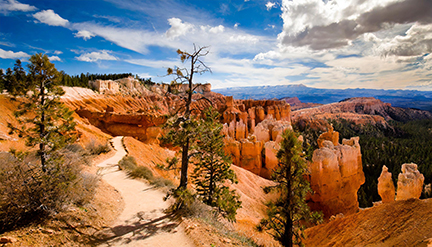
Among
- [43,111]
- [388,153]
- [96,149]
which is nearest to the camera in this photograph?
[43,111]

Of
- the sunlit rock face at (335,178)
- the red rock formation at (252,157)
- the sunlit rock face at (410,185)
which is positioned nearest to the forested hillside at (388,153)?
the sunlit rock face at (335,178)

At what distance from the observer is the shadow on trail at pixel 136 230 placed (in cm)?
583

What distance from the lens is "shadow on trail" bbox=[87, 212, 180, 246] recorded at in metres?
5.83

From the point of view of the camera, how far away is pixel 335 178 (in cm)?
2108

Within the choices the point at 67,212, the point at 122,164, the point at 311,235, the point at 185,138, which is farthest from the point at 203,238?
the point at 311,235

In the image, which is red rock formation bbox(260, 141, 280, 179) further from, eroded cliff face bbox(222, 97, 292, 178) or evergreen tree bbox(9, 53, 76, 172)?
evergreen tree bbox(9, 53, 76, 172)

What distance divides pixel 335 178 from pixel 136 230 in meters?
21.2

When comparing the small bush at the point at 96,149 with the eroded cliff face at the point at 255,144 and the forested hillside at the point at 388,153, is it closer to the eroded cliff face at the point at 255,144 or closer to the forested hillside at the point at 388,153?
the eroded cliff face at the point at 255,144

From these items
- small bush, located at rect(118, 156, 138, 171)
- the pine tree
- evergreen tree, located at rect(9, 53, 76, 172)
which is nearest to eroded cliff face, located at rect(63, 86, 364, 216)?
the pine tree

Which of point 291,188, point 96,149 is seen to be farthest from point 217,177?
point 96,149

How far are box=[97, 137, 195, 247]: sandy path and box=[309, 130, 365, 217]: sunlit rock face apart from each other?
17711 millimetres

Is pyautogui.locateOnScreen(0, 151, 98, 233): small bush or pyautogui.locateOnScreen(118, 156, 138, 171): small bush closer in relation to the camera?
pyautogui.locateOnScreen(0, 151, 98, 233): small bush

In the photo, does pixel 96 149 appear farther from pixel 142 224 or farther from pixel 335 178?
pixel 335 178

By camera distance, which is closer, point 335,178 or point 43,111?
point 43,111
